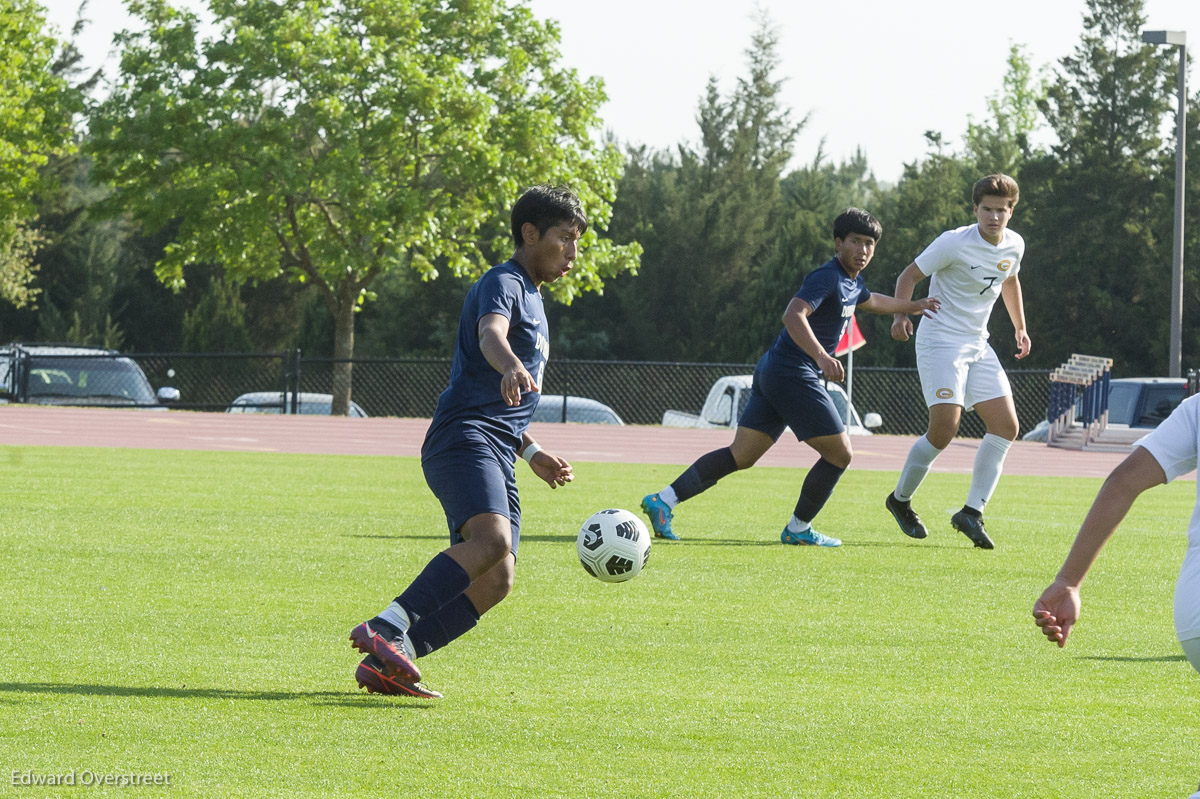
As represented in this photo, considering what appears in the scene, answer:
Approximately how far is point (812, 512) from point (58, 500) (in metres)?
5.57

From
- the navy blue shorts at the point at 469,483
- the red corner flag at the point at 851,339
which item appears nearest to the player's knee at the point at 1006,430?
the navy blue shorts at the point at 469,483

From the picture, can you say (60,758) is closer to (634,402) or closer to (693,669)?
(693,669)

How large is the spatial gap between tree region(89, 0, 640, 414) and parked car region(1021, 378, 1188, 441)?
14232 mm

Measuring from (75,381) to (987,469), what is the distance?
1026 inches

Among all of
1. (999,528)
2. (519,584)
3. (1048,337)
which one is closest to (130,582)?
(519,584)

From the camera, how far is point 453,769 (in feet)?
13.0

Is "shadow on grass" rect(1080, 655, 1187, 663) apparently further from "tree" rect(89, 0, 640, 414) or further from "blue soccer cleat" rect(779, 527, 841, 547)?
"tree" rect(89, 0, 640, 414)

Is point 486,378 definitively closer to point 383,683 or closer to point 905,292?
point 383,683

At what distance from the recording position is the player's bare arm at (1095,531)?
9.76 feet

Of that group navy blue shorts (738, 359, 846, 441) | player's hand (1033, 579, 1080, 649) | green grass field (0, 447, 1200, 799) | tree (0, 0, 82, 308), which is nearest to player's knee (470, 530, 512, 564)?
green grass field (0, 447, 1200, 799)

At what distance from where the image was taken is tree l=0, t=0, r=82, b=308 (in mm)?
32781

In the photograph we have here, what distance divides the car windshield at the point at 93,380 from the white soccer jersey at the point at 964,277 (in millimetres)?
24824

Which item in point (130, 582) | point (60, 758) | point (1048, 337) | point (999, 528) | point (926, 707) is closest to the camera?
point (60, 758)

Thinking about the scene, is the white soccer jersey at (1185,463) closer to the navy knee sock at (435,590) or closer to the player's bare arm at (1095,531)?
the player's bare arm at (1095,531)
